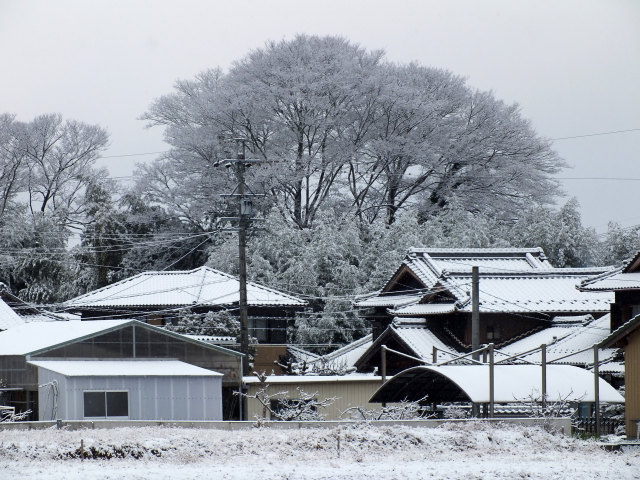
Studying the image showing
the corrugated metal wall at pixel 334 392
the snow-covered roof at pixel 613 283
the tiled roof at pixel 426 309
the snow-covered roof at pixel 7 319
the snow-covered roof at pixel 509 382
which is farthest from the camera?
the snow-covered roof at pixel 7 319

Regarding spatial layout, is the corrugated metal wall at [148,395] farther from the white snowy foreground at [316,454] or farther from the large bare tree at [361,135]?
the large bare tree at [361,135]

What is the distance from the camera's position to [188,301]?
47.5 metres

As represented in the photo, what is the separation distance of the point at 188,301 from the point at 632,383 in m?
22.6

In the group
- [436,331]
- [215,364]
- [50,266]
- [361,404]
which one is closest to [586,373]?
[361,404]

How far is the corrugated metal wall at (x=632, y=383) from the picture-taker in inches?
1140

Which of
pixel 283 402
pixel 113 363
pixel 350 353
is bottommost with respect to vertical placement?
pixel 283 402

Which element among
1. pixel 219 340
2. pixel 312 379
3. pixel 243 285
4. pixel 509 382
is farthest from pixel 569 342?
pixel 219 340

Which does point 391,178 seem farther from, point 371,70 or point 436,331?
point 436,331

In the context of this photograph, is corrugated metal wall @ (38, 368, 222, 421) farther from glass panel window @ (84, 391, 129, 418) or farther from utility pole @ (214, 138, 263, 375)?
utility pole @ (214, 138, 263, 375)

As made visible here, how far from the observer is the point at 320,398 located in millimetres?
36406

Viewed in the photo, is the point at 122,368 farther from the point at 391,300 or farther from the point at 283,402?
the point at 391,300

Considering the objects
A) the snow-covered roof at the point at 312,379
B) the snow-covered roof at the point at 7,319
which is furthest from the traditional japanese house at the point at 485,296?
the snow-covered roof at the point at 7,319

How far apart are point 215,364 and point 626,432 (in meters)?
13.0

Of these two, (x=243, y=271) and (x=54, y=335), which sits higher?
(x=243, y=271)
